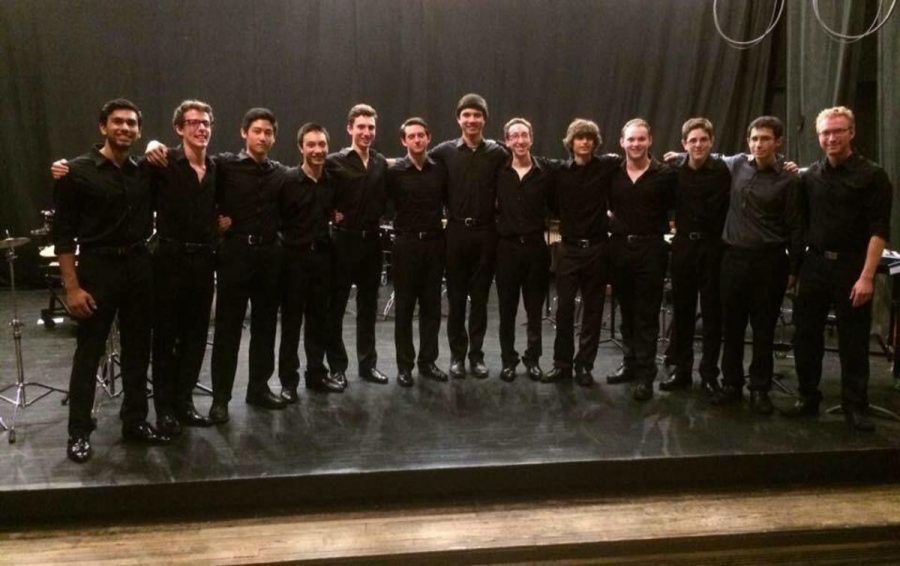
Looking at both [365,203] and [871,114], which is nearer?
[365,203]

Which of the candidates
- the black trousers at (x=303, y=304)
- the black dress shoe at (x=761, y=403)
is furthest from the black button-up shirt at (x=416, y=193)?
the black dress shoe at (x=761, y=403)

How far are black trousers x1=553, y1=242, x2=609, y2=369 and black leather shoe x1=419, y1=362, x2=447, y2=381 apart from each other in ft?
2.25

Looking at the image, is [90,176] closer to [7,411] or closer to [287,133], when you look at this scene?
[7,411]

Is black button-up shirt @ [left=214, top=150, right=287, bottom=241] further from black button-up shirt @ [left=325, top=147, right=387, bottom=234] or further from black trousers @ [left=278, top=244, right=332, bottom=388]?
black button-up shirt @ [left=325, top=147, right=387, bottom=234]

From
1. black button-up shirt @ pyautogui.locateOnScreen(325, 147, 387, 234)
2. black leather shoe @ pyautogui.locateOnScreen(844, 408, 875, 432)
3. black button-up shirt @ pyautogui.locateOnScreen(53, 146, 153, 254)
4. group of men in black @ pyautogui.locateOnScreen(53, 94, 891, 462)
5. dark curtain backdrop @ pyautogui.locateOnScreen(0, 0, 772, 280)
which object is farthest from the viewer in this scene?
dark curtain backdrop @ pyautogui.locateOnScreen(0, 0, 772, 280)

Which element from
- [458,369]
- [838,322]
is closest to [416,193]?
[458,369]

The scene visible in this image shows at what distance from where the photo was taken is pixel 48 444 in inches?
142

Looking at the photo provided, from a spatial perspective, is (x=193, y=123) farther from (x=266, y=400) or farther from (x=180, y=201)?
(x=266, y=400)

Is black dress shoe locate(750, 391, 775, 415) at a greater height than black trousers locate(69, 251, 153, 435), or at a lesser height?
lesser

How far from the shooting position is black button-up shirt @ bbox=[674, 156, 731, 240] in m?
4.15

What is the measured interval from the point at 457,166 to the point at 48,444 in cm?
255

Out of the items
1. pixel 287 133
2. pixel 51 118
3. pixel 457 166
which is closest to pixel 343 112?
pixel 287 133

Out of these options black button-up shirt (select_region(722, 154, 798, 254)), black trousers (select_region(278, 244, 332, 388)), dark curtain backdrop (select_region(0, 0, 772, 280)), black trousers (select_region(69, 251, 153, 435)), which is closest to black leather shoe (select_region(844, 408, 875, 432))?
black button-up shirt (select_region(722, 154, 798, 254))

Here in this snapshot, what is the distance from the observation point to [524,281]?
177 inches
